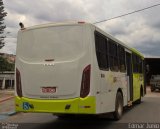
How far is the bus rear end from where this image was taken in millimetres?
11219

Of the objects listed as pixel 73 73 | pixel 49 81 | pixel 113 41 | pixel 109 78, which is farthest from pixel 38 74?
pixel 113 41

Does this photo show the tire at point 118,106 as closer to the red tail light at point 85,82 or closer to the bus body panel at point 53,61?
the red tail light at point 85,82

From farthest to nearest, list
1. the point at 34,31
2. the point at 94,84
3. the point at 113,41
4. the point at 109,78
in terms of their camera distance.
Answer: the point at 113,41, the point at 109,78, the point at 34,31, the point at 94,84

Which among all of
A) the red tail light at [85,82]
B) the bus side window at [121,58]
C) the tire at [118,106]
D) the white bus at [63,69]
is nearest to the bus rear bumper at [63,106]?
the white bus at [63,69]

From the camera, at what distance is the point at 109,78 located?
13.0 meters

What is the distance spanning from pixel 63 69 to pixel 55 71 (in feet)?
0.87

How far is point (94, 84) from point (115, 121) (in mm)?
3387

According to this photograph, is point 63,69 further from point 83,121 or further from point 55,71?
point 83,121

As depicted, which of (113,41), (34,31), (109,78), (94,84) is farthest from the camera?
(113,41)

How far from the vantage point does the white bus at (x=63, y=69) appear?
11.2 meters

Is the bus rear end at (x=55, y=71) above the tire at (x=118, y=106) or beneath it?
above

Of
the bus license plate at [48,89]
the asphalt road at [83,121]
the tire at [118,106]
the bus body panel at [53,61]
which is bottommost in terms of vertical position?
the asphalt road at [83,121]

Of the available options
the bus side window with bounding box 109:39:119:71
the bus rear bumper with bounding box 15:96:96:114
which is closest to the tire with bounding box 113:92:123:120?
the bus side window with bounding box 109:39:119:71

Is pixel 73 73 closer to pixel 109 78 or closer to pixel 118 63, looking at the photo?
pixel 109 78
